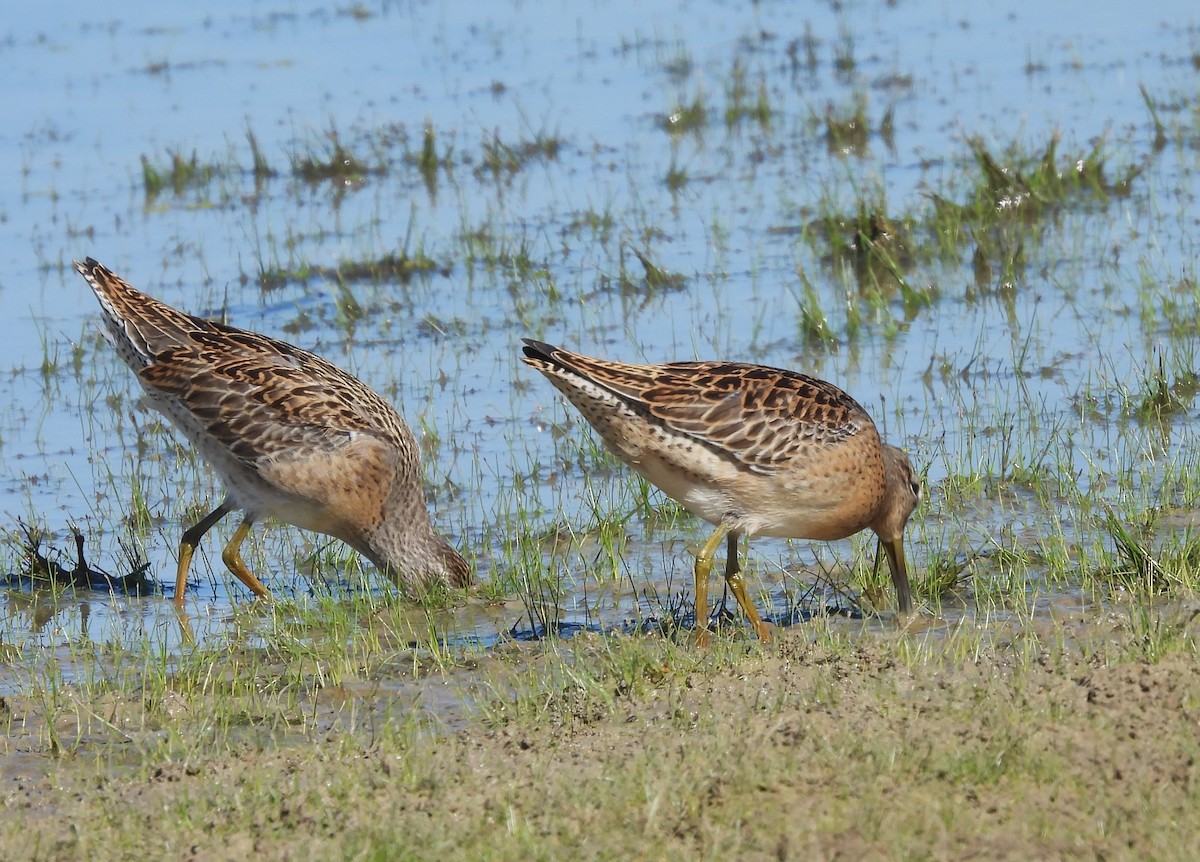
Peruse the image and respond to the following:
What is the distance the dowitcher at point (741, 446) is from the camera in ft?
20.2

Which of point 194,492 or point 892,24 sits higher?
point 892,24

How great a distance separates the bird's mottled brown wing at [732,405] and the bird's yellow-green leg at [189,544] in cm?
200

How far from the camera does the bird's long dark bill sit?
20.9 feet

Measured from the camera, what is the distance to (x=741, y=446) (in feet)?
20.3

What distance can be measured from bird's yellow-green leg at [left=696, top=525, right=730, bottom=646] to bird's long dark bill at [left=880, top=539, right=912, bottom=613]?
588 millimetres

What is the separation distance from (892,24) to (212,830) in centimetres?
1446

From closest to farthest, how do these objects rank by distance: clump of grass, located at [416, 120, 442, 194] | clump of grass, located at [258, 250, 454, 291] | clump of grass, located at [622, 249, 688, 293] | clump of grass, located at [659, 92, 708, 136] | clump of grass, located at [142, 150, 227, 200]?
clump of grass, located at [622, 249, 688, 293]
clump of grass, located at [258, 250, 454, 291]
clump of grass, located at [142, 150, 227, 200]
clump of grass, located at [416, 120, 442, 194]
clump of grass, located at [659, 92, 708, 136]

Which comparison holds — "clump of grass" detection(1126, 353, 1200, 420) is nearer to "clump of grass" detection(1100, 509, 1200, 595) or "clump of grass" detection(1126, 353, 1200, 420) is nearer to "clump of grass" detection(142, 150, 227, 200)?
"clump of grass" detection(1100, 509, 1200, 595)

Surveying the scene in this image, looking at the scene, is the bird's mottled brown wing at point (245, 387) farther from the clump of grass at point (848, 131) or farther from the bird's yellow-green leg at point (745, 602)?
the clump of grass at point (848, 131)

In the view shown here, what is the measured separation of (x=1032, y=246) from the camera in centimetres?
1098

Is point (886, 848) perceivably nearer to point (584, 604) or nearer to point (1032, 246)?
point (584, 604)

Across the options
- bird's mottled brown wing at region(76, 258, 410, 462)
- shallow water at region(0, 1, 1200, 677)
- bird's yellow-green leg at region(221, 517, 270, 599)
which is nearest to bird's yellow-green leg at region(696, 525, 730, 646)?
shallow water at region(0, 1, 1200, 677)

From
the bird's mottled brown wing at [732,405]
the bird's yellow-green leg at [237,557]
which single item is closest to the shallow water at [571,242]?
the bird's yellow-green leg at [237,557]

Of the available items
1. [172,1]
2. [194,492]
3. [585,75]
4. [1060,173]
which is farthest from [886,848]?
[172,1]
